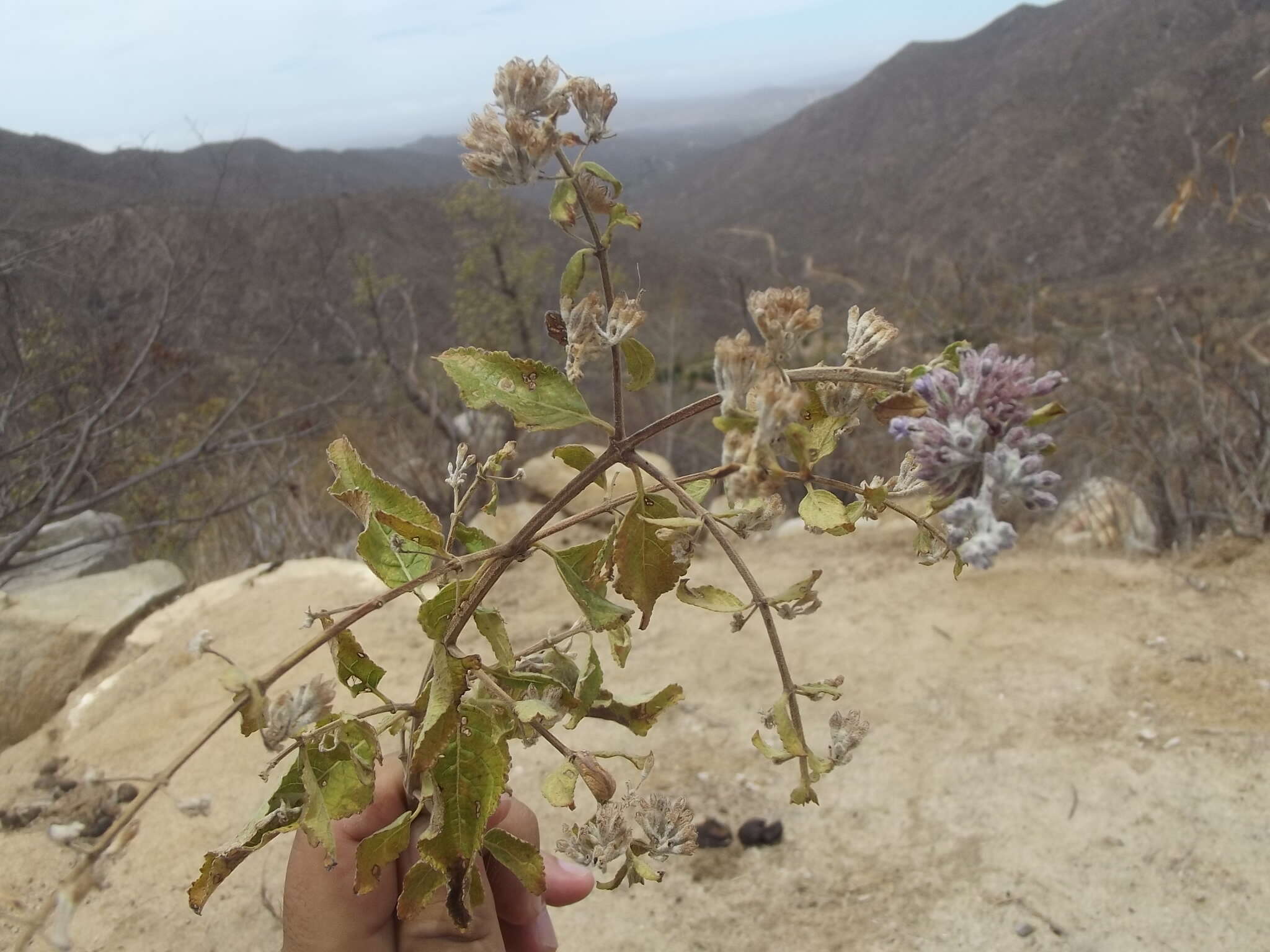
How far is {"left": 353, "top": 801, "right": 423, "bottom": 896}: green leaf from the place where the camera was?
0.88 meters

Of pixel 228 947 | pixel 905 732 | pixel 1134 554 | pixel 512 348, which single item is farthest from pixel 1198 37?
pixel 228 947

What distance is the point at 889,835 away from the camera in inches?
116

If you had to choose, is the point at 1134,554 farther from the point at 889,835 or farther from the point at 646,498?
the point at 646,498

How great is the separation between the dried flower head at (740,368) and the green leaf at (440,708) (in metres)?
0.37

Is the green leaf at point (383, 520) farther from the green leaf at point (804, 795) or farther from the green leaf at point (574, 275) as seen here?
the green leaf at point (804, 795)

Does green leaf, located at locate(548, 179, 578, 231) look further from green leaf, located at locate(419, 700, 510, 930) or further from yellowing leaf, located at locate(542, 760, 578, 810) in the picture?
yellowing leaf, located at locate(542, 760, 578, 810)

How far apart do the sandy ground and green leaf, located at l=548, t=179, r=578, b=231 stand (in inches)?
97.1

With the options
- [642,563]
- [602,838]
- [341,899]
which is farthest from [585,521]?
[341,899]

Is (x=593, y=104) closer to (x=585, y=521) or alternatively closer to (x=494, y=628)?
(x=585, y=521)

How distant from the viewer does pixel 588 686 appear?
0.98m

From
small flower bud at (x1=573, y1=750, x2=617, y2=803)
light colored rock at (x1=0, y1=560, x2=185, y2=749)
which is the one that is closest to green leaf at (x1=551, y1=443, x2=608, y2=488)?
small flower bud at (x1=573, y1=750, x2=617, y2=803)

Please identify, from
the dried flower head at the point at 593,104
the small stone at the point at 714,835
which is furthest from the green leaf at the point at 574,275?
the small stone at the point at 714,835

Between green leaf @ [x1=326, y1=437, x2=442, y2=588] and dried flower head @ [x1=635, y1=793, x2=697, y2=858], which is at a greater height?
green leaf @ [x1=326, y1=437, x2=442, y2=588]

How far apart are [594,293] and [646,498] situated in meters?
0.22
